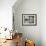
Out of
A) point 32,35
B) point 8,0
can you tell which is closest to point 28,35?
point 32,35

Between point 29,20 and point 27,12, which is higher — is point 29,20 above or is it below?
below

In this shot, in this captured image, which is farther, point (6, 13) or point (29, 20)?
point (29, 20)

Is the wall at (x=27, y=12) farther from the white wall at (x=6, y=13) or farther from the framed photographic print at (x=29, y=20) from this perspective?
the white wall at (x=6, y=13)

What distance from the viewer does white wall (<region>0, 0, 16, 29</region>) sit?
4723 millimetres

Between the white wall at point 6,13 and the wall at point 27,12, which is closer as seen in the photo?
Answer: the white wall at point 6,13

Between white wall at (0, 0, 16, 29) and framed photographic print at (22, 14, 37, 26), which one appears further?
framed photographic print at (22, 14, 37, 26)

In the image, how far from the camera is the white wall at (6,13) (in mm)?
4723

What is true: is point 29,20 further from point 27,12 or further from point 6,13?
point 6,13

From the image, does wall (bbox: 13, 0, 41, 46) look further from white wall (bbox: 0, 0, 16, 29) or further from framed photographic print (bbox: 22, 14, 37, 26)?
white wall (bbox: 0, 0, 16, 29)

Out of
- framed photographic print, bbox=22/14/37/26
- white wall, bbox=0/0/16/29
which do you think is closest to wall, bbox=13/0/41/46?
framed photographic print, bbox=22/14/37/26

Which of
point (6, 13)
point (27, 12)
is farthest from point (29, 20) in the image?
point (6, 13)

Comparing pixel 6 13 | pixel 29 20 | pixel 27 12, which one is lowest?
pixel 29 20

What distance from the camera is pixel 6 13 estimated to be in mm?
4773

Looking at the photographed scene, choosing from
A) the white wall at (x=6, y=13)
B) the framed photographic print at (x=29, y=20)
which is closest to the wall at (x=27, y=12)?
the framed photographic print at (x=29, y=20)
